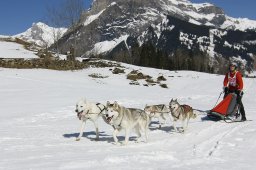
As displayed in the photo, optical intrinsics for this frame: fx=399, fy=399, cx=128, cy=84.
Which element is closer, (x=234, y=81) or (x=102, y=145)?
(x=102, y=145)

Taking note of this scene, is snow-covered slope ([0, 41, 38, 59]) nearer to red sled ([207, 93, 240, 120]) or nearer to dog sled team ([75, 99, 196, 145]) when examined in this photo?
red sled ([207, 93, 240, 120])

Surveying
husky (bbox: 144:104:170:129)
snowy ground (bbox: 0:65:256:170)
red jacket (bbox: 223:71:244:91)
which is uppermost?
red jacket (bbox: 223:71:244:91)

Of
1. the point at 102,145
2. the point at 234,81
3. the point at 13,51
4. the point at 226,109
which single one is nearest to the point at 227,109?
the point at 226,109

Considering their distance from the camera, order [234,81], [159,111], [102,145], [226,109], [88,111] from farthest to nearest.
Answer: [234,81], [226,109], [159,111], [88,111], [102,145]

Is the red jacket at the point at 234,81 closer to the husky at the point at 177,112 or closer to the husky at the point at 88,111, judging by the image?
the husky at the point at 177,112

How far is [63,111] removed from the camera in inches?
719

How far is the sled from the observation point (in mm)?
14078

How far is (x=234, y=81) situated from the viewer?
14.6m

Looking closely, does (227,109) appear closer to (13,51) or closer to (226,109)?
(226,109)

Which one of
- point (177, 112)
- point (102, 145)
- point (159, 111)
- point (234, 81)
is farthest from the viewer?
point (234, 81)

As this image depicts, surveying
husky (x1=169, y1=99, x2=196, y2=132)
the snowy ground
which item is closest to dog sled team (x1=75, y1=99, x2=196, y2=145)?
husky (x1=169, y1=99, x2=196, y2=132)

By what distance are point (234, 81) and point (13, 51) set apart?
109 feet

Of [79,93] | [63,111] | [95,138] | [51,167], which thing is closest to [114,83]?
[79,93]

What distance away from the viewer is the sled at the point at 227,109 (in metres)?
14.1
